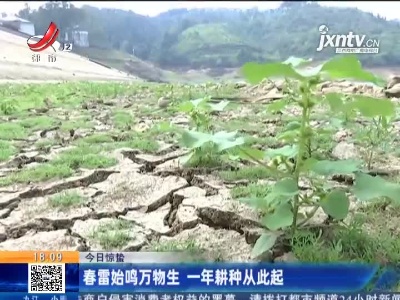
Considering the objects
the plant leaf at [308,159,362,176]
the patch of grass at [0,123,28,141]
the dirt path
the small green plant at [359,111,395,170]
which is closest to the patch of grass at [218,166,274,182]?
the plant leaf at [308,159,362,176]

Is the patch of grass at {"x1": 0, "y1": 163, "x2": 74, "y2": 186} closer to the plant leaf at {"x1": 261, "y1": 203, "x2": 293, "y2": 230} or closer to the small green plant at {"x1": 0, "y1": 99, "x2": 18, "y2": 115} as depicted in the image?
the small green plant at {"x1": 0, "y1": 99, "x2": 18, "y2": 115}

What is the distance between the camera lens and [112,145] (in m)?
1.28

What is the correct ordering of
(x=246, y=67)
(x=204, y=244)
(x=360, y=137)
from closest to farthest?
1. (x=246, y=67)
2. (x=204, y=244)
3. (x=360, y=137)

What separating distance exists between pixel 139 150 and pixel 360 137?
466mm

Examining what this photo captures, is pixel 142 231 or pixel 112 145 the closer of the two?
pixel 142 231

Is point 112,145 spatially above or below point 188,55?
below

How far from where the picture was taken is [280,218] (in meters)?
1.10

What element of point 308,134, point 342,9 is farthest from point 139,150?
point 342,9

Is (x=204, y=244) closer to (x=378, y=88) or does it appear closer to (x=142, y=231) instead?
(x=142, y=231)

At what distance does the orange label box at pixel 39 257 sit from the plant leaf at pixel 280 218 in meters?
0.37

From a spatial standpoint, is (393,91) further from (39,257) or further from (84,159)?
(39,257)

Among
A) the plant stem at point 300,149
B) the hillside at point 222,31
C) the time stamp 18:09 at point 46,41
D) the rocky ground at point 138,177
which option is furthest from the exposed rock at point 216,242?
the time stamp 18:09 at point 46,41

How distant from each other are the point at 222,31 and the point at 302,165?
0.34m

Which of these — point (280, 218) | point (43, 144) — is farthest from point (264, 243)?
point (43, 144)
